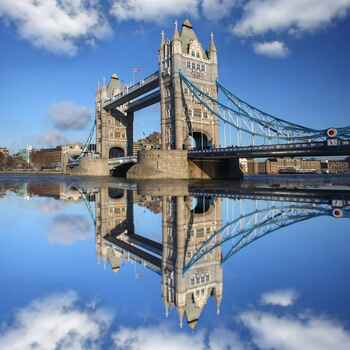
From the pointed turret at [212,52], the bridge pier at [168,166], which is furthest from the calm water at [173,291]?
the pointed turret at [212,52]

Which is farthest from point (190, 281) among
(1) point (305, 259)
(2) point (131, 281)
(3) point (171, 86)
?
(3) point (171, 86)

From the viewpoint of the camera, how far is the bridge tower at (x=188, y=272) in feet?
10.1

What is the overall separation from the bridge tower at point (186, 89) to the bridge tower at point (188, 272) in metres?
35.8

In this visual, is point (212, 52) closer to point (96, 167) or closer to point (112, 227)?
point (96, 167)

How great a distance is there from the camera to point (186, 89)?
Answer: 143 ft

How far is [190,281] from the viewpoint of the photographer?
4023mm

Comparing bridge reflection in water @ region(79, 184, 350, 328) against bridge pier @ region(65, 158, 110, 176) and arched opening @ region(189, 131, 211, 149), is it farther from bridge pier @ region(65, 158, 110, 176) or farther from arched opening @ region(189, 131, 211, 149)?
bridge pier @ region(65, 158, 110, 176)

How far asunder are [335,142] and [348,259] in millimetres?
27471

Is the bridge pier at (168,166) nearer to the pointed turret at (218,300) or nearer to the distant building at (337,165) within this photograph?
the pointed turret at (218,300)

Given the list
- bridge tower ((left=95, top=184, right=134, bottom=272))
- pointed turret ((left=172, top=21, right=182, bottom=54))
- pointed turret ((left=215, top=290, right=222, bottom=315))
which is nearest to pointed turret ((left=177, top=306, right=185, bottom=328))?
pointed turret ((left=215, top=290, right=222, bottom=315))

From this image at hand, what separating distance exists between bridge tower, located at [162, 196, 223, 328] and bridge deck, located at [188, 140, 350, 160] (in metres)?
26.0

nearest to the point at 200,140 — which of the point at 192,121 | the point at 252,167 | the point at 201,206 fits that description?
the point at 192,121

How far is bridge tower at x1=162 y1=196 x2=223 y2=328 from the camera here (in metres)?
3.07

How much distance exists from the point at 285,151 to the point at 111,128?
4187 centimetres
